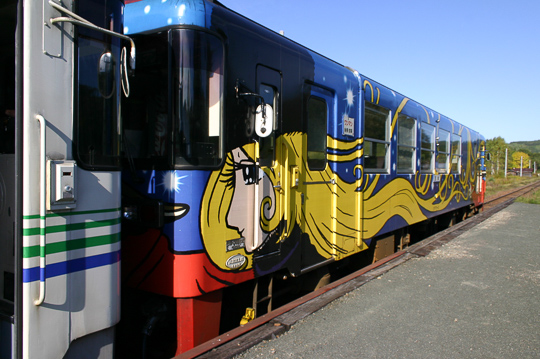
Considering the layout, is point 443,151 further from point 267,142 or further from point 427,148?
point 267,142

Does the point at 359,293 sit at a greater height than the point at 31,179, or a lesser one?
lesser

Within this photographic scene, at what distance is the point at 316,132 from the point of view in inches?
192

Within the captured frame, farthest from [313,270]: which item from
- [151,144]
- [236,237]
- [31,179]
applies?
[31,179]

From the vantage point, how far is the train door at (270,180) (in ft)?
12.7

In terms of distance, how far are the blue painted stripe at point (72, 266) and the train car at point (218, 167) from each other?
1.63ft

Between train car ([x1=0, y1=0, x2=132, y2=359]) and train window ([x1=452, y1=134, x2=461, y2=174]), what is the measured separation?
9913 millimetres

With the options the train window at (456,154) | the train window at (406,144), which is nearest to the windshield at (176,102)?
the train window at (406,144)

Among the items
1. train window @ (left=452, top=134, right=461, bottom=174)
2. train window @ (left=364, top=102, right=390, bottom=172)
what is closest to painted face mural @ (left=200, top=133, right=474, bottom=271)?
train window @ (left=364, top=102, right=390, bottom=172)

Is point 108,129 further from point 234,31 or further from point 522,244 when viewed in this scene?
point 522,244

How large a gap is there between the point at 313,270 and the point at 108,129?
3.03 metres

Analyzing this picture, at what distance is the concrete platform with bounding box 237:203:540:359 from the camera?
11.7ft

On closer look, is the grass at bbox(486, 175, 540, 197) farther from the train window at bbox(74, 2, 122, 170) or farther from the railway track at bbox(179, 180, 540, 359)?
the train window at bbox(74, 2, 122, 170)

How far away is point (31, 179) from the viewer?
90.4 inches

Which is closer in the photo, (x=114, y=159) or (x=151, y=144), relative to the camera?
(x=114, y=159)
